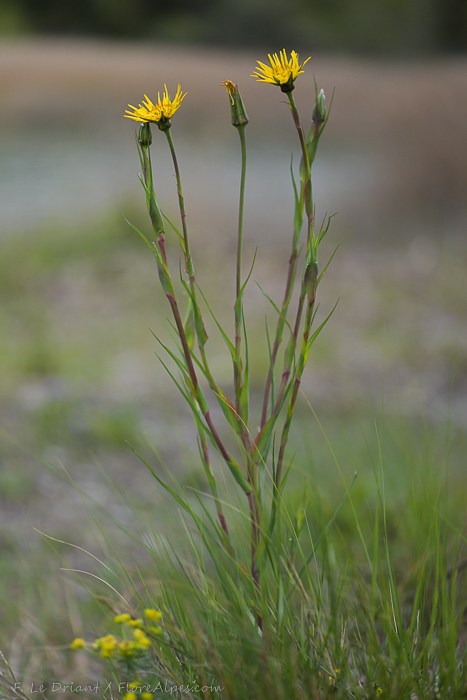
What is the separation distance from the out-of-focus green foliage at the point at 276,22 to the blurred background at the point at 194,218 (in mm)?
12

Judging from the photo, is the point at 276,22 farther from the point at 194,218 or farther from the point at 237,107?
the point at 237,107

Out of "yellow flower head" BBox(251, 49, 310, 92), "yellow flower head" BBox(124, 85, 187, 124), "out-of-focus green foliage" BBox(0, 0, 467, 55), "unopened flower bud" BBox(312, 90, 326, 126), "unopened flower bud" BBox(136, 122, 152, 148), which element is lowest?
"unopened flower bud" BBox(136, 122, 152, 148)

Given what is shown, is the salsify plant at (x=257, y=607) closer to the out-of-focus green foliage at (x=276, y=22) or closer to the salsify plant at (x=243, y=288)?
the salsify plant at (x=243, y=288)

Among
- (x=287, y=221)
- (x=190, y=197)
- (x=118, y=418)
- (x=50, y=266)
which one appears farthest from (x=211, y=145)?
(x=118, y=418)

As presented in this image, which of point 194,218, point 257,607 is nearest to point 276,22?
point 194,218

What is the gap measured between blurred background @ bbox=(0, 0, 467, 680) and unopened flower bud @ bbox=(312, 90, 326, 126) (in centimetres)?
54

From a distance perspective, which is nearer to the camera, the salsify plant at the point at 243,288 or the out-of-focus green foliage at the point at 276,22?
the salsify plant at the point at 243,288

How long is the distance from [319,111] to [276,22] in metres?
3.82

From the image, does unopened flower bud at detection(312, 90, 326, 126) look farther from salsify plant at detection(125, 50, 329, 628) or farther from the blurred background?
the blurred background

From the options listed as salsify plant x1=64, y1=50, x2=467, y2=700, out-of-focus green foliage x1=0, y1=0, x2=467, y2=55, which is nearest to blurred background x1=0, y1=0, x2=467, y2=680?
out-of-focus green foliage x1=0, y1=0, x2=467, y2=55

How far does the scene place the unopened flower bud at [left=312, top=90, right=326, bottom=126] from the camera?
1.01ft

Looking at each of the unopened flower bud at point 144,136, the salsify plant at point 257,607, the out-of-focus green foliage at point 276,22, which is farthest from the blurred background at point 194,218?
the unopened flower bud at point 144,136

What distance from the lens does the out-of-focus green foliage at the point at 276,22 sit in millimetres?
3309

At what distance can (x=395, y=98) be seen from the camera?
10.8 feet
